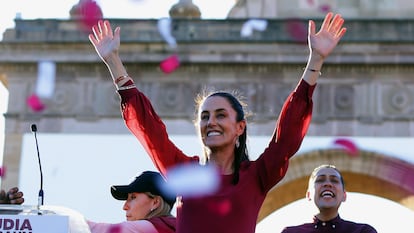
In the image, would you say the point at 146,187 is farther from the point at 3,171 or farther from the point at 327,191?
the point at 3,171

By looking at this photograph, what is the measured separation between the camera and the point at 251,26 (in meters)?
15.4

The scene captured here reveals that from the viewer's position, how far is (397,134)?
1448cm

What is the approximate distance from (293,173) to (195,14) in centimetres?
339

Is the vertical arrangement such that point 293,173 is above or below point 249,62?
below

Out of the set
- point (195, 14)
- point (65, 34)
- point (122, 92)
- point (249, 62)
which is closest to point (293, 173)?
point (249, 62)

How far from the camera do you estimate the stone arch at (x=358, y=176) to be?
48.5 feet

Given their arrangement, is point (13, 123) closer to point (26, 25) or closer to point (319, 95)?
point (26, 25)

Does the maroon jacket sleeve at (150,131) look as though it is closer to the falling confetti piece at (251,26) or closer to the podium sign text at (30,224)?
the podium sign text at (30,224)

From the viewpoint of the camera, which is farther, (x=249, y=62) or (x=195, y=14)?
(x=195, y=14)

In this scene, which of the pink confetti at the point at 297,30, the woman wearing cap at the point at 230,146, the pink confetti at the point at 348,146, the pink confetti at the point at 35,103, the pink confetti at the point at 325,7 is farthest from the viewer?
the pink confetti at the point at 325,7

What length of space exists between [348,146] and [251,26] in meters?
2.58

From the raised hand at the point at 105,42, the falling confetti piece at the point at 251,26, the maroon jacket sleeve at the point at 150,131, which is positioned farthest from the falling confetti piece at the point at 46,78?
the maroon jacket sleeve at the point at 150,131

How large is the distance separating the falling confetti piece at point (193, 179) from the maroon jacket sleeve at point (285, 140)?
0.16 meters

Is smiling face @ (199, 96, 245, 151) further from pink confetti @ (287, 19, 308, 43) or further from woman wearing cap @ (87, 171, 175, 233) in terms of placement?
pink confetti @ (287, 19, 308, 43)
